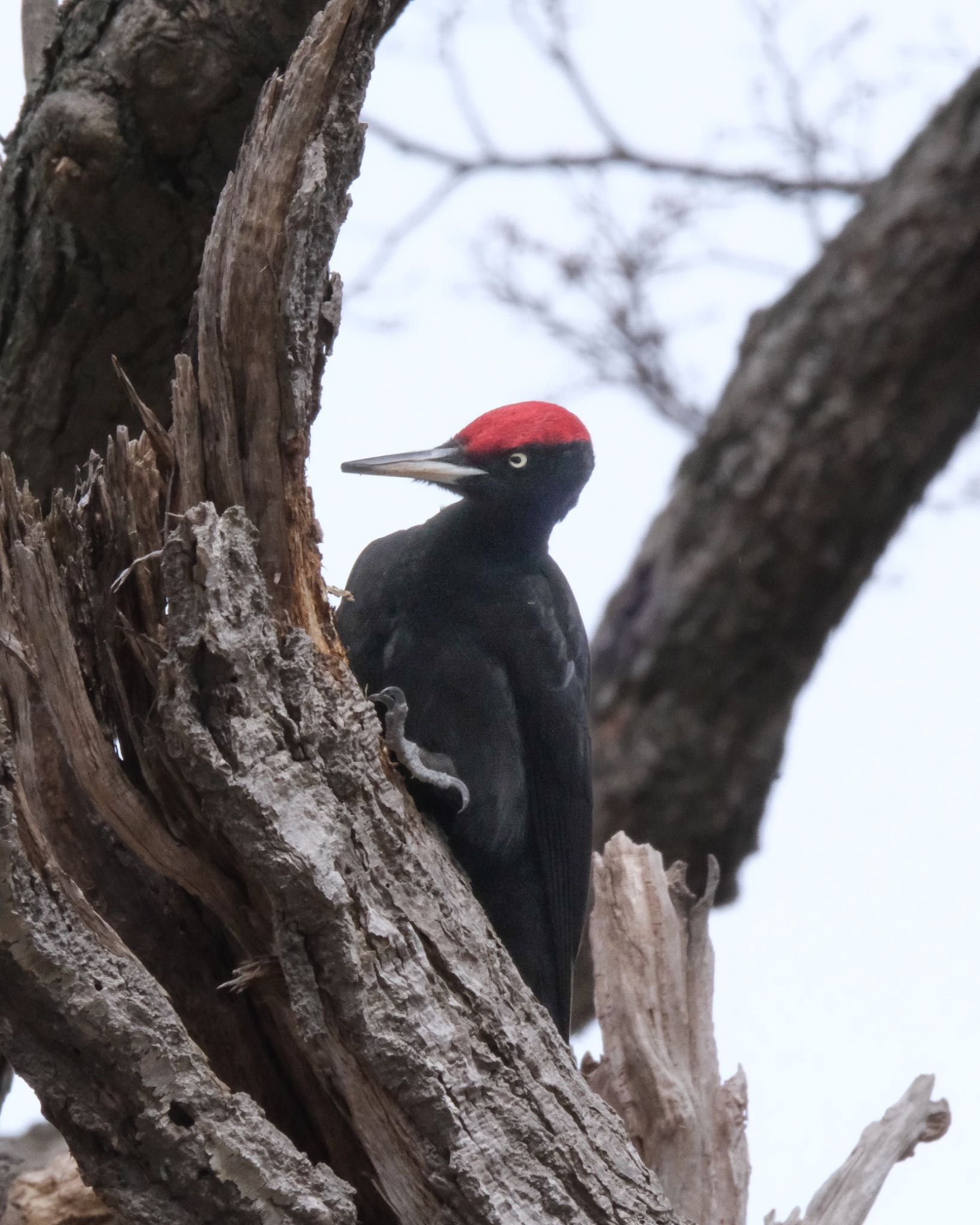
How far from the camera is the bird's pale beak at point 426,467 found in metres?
2.93

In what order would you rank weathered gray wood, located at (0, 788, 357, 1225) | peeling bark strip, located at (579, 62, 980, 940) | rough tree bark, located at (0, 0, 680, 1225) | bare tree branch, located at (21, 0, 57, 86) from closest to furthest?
weathered gray wood, located at (0, 788, 357, 1225) → rough tree bark, located at (0, 0, 680, 1225) → bare tree branch, located at (21, 0, 57, 86) → peeling bark strip, located at (579, 62, 980, 940)

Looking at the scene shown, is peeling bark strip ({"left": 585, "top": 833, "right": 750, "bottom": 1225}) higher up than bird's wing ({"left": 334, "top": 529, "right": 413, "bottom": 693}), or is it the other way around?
bird's wing ({"left": 334, "top": 529, "right": 413, "bottom": 693})

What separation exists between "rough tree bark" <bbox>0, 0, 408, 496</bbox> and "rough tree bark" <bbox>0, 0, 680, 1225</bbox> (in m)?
0.58

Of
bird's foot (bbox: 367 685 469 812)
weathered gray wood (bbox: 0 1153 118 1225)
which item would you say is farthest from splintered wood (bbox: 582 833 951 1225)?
weathered gray wood (bbox: 0 1153 118 1225)

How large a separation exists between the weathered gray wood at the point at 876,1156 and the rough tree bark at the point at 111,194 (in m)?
2.29

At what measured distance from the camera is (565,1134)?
2.26 m

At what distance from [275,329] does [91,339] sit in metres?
0.87

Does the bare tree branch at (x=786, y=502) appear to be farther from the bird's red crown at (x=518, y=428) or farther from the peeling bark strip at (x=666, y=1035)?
the bird's red crown at (x=518, y=428)

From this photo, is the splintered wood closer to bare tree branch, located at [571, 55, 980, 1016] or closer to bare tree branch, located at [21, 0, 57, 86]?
bare tree branch, located at [571, 55, 980, 1016]

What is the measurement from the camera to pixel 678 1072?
313cm

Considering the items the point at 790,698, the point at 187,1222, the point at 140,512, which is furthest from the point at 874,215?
the point at 187,1222

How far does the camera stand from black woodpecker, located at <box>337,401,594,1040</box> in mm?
2988

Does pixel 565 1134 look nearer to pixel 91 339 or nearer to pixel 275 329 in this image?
pixel 275 329

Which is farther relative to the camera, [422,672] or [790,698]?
[790,698]
